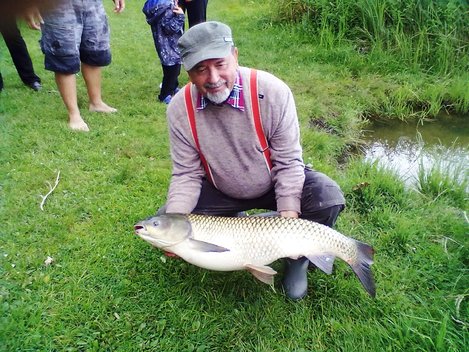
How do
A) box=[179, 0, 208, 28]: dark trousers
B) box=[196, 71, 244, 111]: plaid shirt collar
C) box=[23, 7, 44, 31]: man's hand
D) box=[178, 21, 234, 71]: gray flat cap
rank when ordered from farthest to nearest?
box=[179, 0, 208, 28]: dark trousers
box=[196, 71, 244, 111]: plaid shirt collar
box=[178, 21, 234, 71]: gray flat cap
box=[23, 7, 44, 31]: man's hand

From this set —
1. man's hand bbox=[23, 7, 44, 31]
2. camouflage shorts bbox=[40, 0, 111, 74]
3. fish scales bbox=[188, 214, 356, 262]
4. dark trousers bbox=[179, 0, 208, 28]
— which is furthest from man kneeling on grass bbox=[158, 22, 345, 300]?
dark trousers bbox=[179, 0, 208, 28]

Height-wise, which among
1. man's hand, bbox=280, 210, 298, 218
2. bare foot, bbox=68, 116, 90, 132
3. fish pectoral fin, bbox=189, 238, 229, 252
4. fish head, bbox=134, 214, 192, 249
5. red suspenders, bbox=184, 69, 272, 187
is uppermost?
red suspenders, bbox=184, 69, 272, 187

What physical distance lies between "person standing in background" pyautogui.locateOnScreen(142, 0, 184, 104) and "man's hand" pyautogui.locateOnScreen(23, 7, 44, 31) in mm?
4526

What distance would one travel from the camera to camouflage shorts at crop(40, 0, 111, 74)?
13.0 feet

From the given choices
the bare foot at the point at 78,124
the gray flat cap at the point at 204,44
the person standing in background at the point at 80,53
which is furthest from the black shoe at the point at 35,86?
the gray flat cap at the point at 204,44

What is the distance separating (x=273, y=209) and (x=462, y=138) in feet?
9.44

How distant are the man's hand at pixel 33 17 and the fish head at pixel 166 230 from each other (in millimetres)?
1922

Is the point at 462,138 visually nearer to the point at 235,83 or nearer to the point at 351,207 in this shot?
the point at 351,207

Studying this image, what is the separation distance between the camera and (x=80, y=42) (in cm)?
430

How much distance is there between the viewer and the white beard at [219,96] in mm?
2418

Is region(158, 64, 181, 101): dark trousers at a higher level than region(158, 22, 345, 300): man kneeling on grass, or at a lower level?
lower

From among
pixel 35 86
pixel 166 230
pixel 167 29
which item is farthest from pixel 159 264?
pixel 35 86

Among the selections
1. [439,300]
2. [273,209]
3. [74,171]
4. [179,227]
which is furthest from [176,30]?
[439,300]

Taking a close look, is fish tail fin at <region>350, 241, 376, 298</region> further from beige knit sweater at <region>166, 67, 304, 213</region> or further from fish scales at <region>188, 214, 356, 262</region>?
beige knit sweater at <region>166, 67, 304, 213</region>
